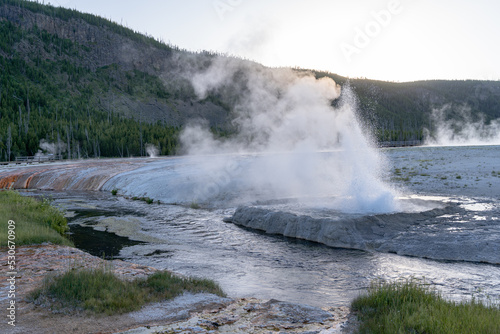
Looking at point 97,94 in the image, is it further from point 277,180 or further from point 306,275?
point 306,275

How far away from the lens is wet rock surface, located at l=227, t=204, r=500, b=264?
11.5 metres

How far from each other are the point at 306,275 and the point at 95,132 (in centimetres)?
8575

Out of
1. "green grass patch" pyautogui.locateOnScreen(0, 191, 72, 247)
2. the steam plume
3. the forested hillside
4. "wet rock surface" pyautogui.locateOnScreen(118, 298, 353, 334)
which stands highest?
the forested hillside

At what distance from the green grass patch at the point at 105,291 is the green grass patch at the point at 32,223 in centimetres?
449

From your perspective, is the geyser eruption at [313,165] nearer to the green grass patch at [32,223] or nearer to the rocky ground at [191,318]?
the green grass patch at [32,223]

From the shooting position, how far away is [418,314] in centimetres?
577

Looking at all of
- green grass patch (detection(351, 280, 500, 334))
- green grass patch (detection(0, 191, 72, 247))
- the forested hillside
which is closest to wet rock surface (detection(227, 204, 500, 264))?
green grass patch (detection(351, 280, 500, 334))

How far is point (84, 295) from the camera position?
22.6ft

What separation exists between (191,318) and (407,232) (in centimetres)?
913

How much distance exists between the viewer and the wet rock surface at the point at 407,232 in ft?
37.9

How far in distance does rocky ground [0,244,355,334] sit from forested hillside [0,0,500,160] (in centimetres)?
7466

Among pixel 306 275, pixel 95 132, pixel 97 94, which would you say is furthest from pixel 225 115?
pixel 306 275

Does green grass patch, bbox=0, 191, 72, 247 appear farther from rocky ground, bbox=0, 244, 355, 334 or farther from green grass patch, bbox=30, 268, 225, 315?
green grass patch, bbox=30, 268, 225, 315

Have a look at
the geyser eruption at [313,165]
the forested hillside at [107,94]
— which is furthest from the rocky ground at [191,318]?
the forested hillside at [107,94]
